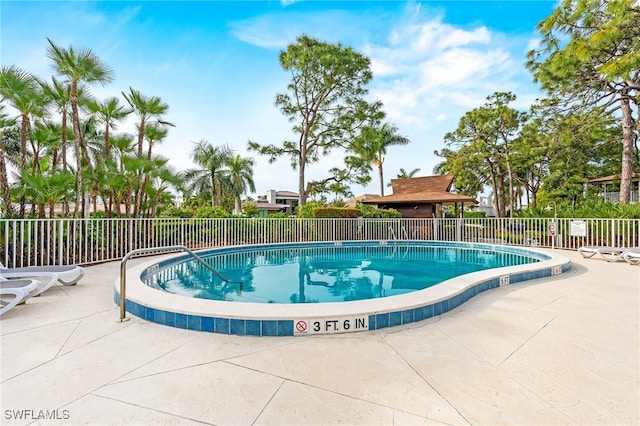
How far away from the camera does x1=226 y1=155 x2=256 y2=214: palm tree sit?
2674cm

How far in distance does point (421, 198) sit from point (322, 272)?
35.0 ft

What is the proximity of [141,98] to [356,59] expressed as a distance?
11829 mm

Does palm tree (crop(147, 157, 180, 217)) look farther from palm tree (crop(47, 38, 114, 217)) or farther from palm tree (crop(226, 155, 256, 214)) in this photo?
palm tree (crop(226, 155, 256, 214))

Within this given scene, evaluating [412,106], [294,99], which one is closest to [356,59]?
[294,99]

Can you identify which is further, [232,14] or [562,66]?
[562,66]

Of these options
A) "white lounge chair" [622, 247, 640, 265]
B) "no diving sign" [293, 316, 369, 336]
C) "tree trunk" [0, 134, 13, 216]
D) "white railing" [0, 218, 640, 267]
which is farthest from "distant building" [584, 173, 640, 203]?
"tree trunk" [0, 134, 13, 216]

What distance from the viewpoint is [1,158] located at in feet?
21.9

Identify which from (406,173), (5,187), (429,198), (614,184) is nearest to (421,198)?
(429,198)

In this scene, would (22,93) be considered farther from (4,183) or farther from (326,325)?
(326,325)

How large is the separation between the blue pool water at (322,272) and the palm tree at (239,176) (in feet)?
56.3

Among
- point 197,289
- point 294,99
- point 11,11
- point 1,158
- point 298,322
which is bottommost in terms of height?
point 197,289

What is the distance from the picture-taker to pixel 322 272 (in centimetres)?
776

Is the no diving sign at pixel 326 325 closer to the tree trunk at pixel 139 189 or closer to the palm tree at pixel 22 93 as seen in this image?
the palm tree at pixel 22 93

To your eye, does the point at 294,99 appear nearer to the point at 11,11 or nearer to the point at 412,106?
the point at 412,106
